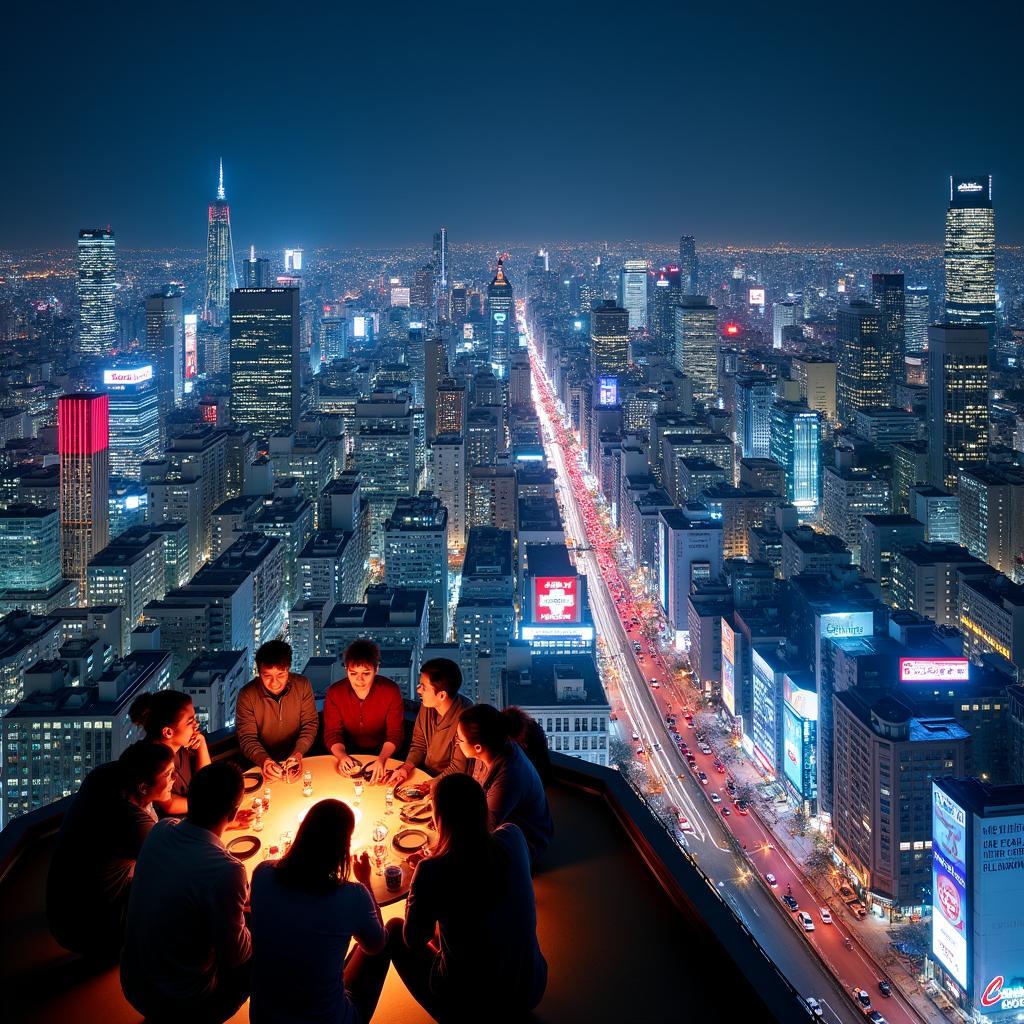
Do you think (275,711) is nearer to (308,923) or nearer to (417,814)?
(417,814)

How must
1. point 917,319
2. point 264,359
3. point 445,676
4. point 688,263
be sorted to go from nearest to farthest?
point 445,676, point 264,359, point 917,319, point 688,263

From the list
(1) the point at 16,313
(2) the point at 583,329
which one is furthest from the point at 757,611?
(2) the point at 583,329

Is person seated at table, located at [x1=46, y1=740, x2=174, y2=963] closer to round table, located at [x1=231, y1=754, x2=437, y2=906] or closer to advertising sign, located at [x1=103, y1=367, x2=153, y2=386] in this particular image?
round table, located at [x1=231, y1=754, x2=437, y2=906]

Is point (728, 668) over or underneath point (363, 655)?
underneath

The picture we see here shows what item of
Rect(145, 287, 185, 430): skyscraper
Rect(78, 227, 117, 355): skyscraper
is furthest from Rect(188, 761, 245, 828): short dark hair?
Rect(78, 227, 117, 355): skyscraper

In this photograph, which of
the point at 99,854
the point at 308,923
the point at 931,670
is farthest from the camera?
the point at 931,670

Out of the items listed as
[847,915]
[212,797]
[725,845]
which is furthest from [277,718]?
[725,845]

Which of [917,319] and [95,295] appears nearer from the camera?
[95,295]
